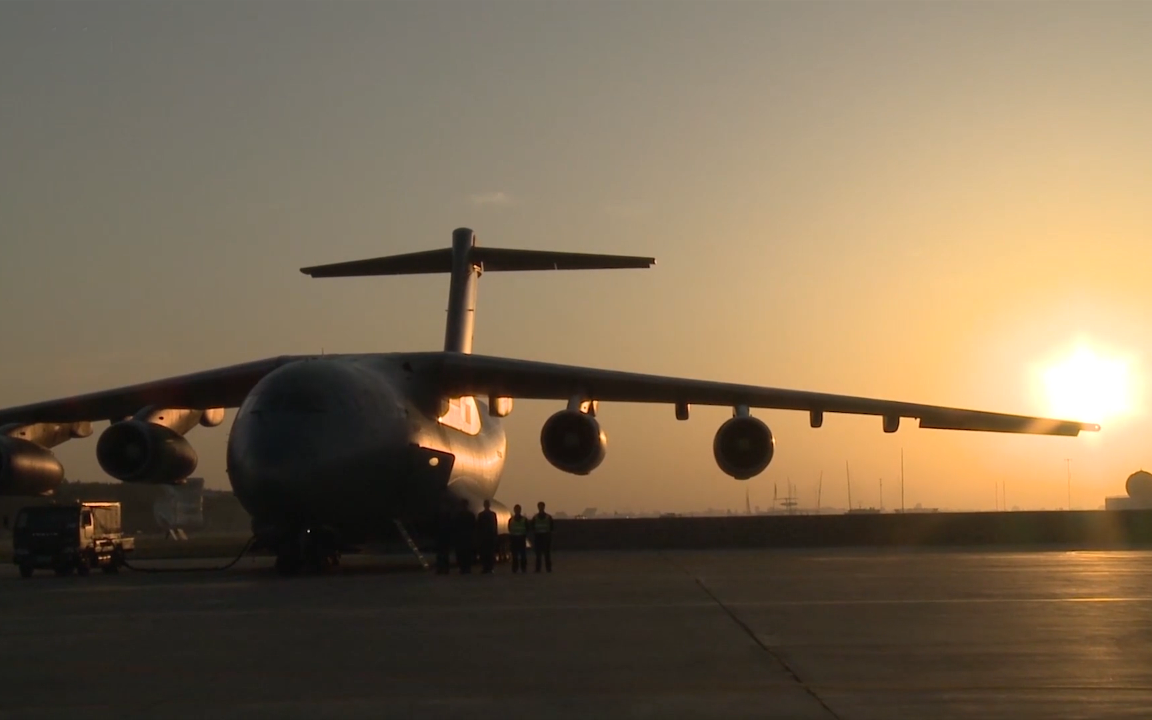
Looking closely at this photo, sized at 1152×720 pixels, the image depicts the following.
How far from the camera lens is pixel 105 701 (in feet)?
22.0

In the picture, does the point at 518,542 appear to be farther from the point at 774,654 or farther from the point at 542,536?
the point at 774,654

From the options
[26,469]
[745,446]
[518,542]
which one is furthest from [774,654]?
[26,469]

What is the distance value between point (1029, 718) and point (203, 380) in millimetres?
16926

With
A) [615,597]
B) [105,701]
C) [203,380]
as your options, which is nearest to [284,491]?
[203,380]

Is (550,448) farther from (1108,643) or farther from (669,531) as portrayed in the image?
(1108,643)

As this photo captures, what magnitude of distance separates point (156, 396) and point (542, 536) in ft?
22.4

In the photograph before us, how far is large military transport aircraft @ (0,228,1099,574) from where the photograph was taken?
1756 cm

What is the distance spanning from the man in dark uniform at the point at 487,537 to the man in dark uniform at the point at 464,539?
12 centimetres

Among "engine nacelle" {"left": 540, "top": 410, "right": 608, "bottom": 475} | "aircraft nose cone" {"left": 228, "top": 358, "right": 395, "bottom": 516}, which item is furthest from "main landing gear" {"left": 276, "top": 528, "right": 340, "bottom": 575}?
"engine nacelle" {"left": 540, "top": 410, "right": 608, "bottom": 475}

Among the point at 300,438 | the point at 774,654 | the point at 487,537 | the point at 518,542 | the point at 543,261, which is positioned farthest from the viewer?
the point at 543,261

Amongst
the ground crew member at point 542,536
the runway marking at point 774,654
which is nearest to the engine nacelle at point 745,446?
the ground crew member at point 542,536

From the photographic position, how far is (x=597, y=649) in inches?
334

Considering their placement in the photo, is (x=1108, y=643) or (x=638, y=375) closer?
(x=1108, y=643)

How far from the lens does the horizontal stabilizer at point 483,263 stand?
23234 millimetres
